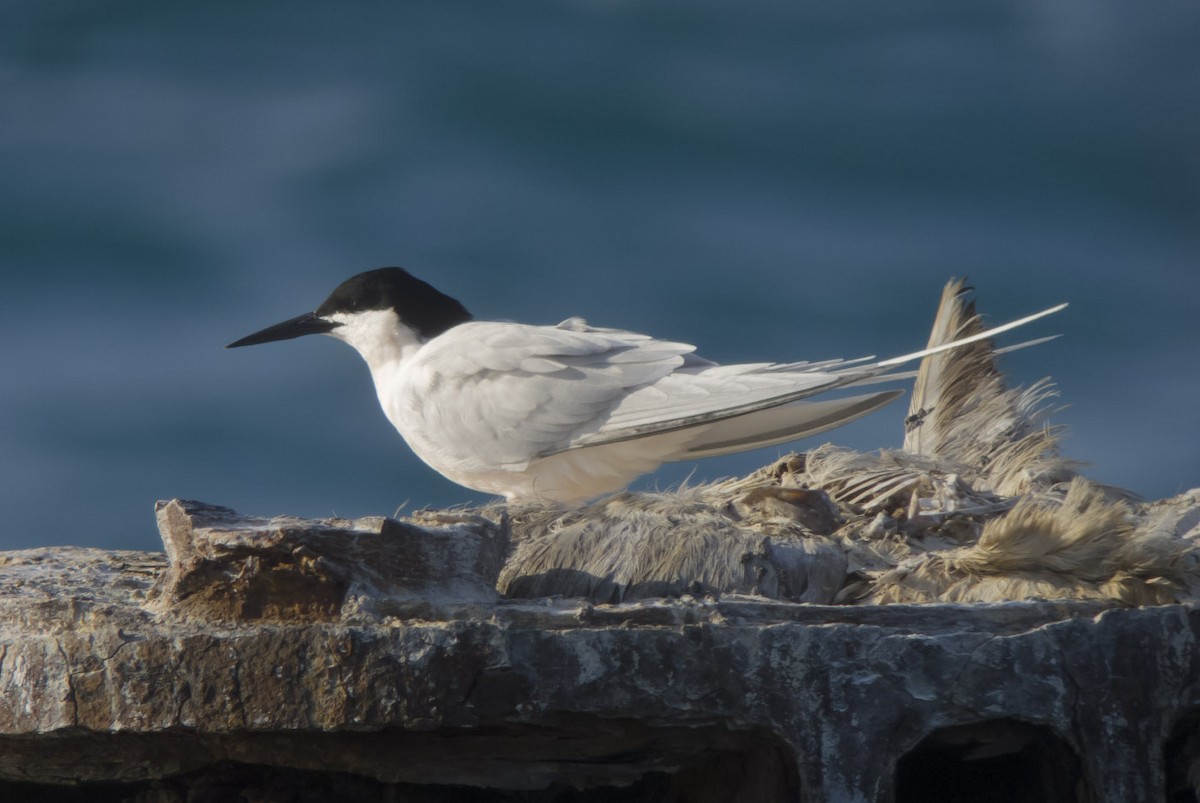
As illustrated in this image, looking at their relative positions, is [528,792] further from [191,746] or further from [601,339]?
[601,339]

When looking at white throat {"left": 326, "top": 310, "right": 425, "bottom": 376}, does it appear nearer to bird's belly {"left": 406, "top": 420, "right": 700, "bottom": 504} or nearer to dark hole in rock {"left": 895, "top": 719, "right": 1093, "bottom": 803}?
bird's belly {"left": 406, "top": 420, "right": 700, "bottom": 504}

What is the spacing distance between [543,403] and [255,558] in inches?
148

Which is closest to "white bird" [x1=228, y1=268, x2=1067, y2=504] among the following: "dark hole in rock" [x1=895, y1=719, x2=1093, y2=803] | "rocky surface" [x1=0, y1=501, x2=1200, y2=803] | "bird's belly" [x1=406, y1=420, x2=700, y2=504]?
"bird's belly" [x1=406, y1=420, x2=700, y2=504]

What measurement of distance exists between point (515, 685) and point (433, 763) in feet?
1.34

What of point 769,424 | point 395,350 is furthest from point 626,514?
point 395,350

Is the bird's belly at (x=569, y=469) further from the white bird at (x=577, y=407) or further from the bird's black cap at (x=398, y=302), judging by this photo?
the bird's black cap at (x=398, y=302)

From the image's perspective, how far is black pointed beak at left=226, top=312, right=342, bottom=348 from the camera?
30.5ft

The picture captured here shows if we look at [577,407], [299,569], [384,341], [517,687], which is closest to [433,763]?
[517,687]

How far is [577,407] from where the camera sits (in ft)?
25.4

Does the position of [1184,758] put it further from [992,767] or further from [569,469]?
[569,469]

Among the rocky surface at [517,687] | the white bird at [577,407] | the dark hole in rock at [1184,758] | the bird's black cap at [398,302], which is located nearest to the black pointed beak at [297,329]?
the bird's black cap at [398,302]

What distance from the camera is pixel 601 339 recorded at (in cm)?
792

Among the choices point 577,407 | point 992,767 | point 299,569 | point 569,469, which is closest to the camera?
point 299,569

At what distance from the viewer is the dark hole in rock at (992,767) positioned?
424 cm
